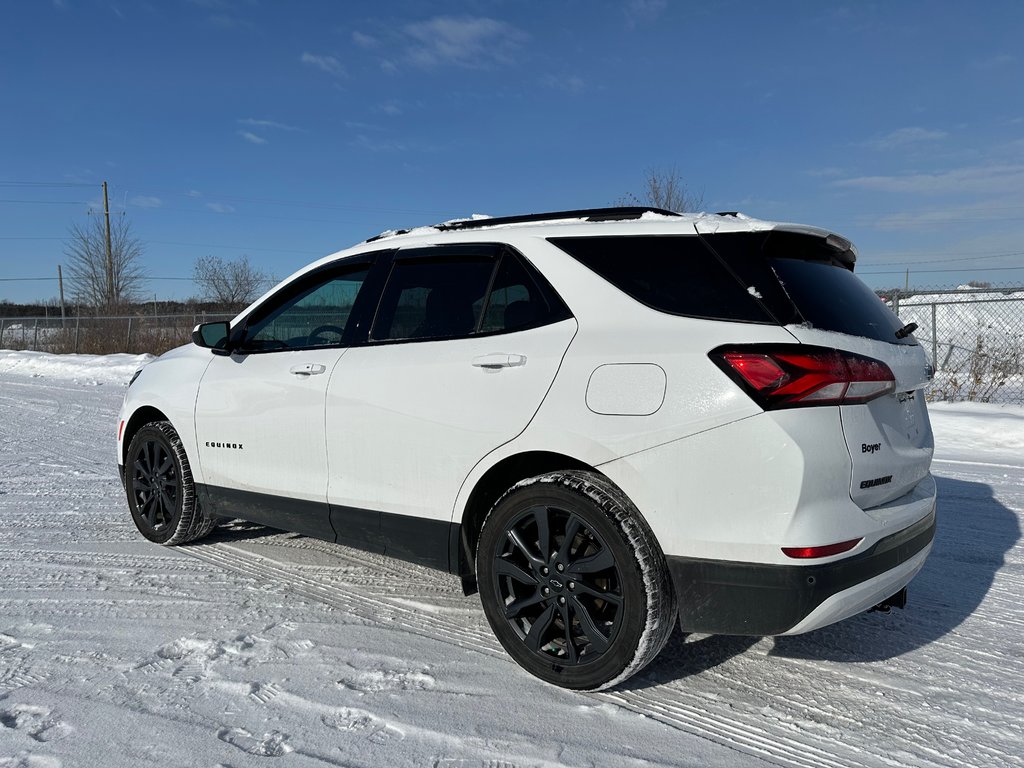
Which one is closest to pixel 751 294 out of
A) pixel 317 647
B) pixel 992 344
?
pixel 317 647

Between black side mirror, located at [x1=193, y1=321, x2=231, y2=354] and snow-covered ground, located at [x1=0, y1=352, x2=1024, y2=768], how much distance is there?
1.26 meters

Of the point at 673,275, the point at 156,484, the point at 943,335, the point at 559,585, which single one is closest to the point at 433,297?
the point at 673,275

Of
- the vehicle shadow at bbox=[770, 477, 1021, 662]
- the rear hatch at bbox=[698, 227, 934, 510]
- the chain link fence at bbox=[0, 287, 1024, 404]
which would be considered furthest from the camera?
the chain link fence at bbox=[0, 287, 1024, 404]

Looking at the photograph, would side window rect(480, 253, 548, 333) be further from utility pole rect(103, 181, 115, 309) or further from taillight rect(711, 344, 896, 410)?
utility pole rect(103, 181, 115, 309)

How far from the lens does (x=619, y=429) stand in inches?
108

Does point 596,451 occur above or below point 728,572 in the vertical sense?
above

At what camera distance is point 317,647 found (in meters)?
3.29

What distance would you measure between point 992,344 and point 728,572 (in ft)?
39.5

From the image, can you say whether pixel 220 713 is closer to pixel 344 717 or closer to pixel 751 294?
pixel 344 717

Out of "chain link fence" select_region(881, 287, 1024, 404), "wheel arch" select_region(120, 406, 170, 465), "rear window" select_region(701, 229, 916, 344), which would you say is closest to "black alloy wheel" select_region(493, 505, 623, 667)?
"rear window" select_region(701, 229, 916, 344)

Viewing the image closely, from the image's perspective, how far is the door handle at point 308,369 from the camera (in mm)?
3826

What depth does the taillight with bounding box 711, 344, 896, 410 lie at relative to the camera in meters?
2.50

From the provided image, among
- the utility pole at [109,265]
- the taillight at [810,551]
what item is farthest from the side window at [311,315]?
the utility pole at [109,265]

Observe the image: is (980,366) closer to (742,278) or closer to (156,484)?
(742,278)
